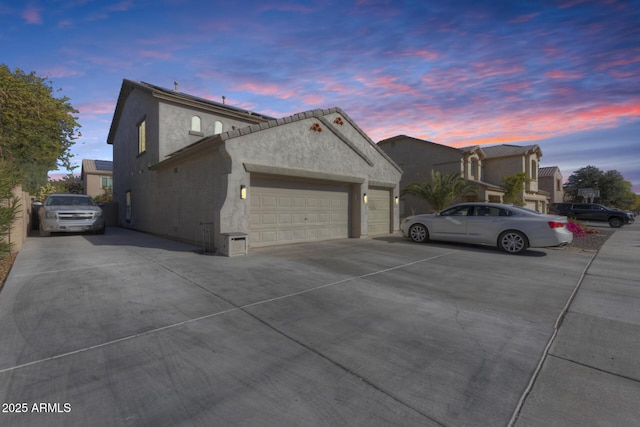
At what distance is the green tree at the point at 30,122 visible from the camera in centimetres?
1356

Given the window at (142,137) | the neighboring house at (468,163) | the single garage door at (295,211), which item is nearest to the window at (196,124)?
the window at (142,137)

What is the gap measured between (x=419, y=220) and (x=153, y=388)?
1009 centimetres

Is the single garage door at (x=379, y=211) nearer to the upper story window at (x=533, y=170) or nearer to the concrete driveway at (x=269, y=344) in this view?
the concrete driveway at (x=269, y=344)

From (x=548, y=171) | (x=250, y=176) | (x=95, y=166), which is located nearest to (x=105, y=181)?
(x=95, y=166)

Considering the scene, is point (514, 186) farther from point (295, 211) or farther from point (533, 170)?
point (295, 211)

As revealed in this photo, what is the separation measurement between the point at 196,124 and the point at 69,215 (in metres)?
6.39

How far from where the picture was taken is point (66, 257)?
7.48 m

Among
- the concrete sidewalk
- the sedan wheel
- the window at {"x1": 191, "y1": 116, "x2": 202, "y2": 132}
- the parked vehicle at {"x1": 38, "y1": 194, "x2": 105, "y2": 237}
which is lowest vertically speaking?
the concrete sidewalk

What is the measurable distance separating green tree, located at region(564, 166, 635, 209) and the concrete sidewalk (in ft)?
152

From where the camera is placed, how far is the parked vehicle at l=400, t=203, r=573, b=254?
8406 millimetres

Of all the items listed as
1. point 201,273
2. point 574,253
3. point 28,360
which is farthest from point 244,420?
point 574,253

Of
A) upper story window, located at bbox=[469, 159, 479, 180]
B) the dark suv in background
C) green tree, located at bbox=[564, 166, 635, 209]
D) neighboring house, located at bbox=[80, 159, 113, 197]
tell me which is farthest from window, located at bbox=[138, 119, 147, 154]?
green tree, located at bbox=[564, 166, 635, 209]

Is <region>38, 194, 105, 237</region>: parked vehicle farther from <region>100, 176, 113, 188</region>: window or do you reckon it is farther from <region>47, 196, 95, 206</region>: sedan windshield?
<region>100, 176, 113, 188</region>: window

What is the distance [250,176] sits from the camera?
916 cm
